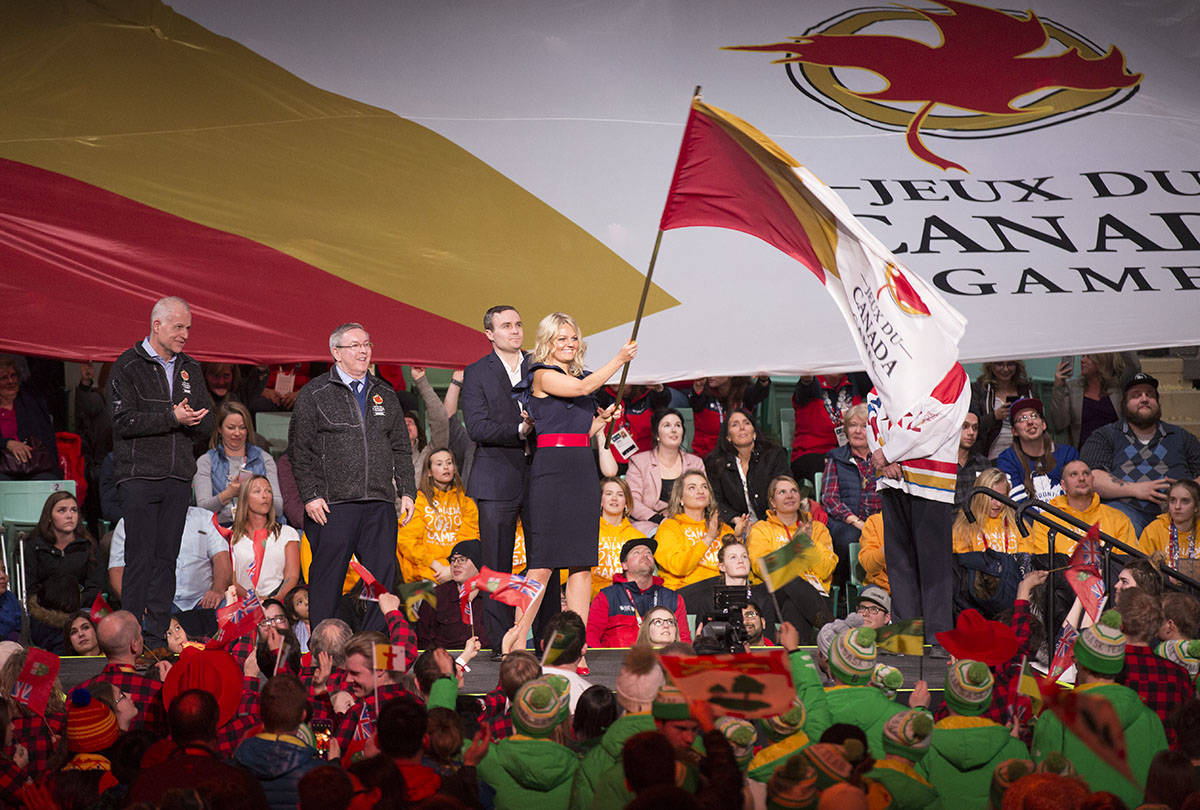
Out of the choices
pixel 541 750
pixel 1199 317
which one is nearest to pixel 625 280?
pixel 1199 317

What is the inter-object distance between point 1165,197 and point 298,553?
581 centimetres

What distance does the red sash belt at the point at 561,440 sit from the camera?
21.0 ft

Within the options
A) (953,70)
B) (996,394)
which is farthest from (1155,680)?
(953,70)

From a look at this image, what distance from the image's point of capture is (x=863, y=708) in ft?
14.4

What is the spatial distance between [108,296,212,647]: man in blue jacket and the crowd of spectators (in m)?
0.05

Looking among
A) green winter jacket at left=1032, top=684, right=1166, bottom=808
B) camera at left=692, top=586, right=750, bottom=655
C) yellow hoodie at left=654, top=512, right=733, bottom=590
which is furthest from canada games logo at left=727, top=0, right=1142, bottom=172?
green winter jacket at left=1032, top=684, right=1166, bottom=808

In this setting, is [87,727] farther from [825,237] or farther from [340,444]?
[825,237]

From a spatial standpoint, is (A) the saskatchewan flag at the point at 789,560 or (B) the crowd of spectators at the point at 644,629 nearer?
(B) the crowd of spectators at the point at 644,629

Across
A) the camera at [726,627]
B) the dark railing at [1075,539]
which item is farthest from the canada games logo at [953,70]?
the camera at [726,627]

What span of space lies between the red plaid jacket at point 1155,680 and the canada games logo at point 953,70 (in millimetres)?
5122

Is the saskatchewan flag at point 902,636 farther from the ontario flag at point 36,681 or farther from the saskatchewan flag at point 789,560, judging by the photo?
the ontario flag at point 36,681

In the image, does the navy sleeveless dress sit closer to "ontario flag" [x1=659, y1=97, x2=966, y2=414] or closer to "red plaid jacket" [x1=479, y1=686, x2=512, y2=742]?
"ontario flag" [x1=659, y1=97, x2=966, y2=414]

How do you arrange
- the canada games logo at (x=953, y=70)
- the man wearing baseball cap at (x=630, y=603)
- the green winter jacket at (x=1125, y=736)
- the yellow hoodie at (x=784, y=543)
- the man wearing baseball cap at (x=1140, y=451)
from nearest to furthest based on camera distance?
1. the green winter jacket at (x=1125, y=736)
2. the man wearing baseball cap at (x=630, y=603)
3. the yellow hoodie at (x=784, y=543)
4. the man wearing baseball cap at (x=1140, y=451)
5. the canada games logo at (x=953, y=70)

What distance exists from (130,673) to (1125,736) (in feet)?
11.2
